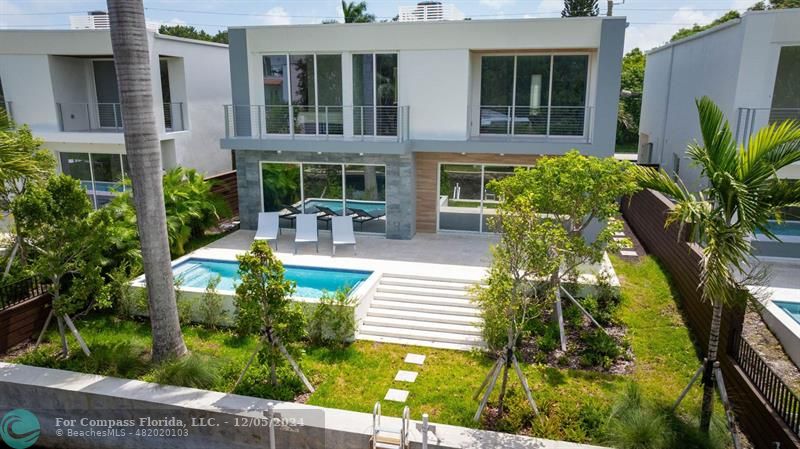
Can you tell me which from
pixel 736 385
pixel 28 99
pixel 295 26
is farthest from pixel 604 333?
pixel 28 99

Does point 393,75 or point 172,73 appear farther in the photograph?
point 172,73

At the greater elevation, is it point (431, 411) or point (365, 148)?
point (365, 148)

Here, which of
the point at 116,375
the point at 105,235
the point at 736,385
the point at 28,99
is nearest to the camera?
the point at 736,385

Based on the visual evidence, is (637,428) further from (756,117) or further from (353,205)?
(353,205)

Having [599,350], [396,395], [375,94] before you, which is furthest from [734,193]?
[375,94]

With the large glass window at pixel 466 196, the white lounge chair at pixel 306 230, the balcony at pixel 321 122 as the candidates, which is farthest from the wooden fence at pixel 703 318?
the white lounge chair at pixel 306 230

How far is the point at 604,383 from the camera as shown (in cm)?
977

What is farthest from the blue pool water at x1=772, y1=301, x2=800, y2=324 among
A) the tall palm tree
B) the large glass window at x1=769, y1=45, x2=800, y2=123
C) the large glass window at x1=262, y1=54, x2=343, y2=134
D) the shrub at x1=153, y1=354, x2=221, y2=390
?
the large glass window at x1=262, y1=54, x2=343, y2=134

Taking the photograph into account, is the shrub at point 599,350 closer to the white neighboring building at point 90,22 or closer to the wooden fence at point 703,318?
the wooden fence at point 703,318

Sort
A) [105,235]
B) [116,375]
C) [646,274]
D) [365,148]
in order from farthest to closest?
[365,148] < [646,274] < [105,235] < [116,375]

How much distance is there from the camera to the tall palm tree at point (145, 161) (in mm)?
9109

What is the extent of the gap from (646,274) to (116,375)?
1223 centimetres

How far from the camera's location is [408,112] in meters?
17.1

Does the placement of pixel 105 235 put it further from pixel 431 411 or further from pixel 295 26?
pixel 295 26
